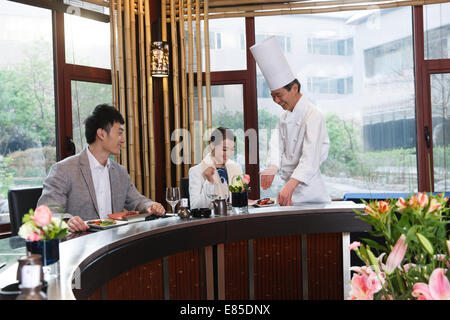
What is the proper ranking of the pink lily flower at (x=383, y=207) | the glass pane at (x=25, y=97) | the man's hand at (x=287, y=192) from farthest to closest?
1. the glass pane at (x=25, y=97)
2. the man's hand at (x=287, y=192)
3. the pink lily flower at (x=383, y=207)

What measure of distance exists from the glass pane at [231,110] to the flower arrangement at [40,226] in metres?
3.34

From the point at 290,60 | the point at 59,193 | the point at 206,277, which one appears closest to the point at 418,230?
the point at 206,277

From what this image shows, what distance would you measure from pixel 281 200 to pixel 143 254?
3.23ft

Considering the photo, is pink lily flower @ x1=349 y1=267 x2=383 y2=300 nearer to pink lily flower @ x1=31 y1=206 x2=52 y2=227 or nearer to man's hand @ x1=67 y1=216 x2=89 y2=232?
pink lily flower @ x1=31 y1=206 x2=52 y2=227

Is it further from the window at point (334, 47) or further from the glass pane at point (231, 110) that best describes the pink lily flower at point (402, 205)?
the window at point (334, 47)

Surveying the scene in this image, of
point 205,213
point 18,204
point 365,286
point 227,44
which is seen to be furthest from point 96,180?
point 227,44

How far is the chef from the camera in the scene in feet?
8.18

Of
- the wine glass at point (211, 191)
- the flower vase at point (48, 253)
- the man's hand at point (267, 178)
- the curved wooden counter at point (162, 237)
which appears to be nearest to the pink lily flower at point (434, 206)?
the curved wooden counter at point (162, 237)

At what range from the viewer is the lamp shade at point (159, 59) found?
Answer: 408 cm

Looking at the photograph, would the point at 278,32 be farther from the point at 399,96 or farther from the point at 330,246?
the point at 330,246

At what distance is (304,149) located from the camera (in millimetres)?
2521

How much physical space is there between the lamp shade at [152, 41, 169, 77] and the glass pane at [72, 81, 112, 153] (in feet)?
1.60

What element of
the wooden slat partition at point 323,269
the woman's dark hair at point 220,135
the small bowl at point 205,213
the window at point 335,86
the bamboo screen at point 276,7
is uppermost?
the bamboo screen at point 276,7

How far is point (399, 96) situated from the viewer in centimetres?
439
